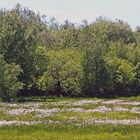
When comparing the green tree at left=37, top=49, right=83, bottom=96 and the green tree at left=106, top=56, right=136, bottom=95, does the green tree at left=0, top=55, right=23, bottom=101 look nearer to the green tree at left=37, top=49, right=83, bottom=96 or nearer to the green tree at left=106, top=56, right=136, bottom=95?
the green tree at left=37, top=49, right=83, bottom=96

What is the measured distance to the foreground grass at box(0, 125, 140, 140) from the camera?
22.7 metres

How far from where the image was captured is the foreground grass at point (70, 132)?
22672mm

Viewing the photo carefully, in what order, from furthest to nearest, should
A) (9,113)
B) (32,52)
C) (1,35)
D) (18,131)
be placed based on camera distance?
(32,52) → (1,35) → (9,113) → (18,131)

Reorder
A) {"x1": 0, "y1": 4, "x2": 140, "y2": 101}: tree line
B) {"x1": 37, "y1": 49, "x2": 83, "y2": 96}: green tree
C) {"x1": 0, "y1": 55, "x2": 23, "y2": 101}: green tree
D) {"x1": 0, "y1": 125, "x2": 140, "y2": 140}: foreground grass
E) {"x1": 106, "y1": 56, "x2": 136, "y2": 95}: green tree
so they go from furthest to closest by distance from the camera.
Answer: {"x1": 106, "y1": 56, "x2": 136, "y2": 95}: green tree
{"x1": 37, "y1": 49, "x2": 83, "y2": 96}: green tree
{"x1": 0, "y1": 4, "x2": 140, "y2": 101}: tree line
{"x1": 0, "y1": 55, "x2": 23, "y2": 101}: green tree
{"x1": 0, "y1": 125, "x2": 140, "y2": 140}: foreground grass

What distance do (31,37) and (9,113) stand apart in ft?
126

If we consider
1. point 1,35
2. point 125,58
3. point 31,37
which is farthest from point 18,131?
point 125,58

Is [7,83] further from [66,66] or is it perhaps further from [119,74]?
[119,74]

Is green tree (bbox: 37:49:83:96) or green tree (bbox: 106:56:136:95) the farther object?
green tree (bbox: 106:56:136:95)

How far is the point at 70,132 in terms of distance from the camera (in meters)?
24.3

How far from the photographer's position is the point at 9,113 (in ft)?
112

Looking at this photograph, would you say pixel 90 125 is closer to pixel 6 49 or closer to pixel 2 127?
pixel 2 127

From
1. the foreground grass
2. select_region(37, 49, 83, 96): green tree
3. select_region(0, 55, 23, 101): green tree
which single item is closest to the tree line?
select_region(37, 49, 83, 96): green tree

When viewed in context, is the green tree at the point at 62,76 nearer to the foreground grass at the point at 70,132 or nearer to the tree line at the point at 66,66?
the tree line at the point at 66,66

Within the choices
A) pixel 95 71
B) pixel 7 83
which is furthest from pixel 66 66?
pixel 7 83
